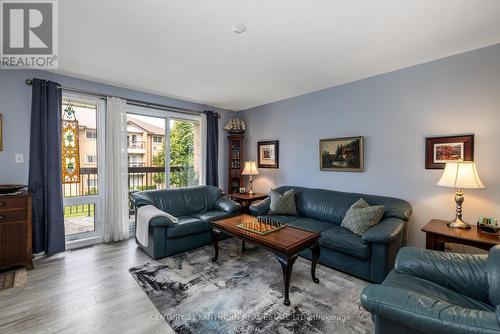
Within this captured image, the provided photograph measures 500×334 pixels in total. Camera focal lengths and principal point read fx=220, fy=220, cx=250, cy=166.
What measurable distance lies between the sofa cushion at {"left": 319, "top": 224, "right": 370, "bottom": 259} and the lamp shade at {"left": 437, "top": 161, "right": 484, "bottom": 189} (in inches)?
42.8

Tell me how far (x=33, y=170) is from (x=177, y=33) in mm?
2668

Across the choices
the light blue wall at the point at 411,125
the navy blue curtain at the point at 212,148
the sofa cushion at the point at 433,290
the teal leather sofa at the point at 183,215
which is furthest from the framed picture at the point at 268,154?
the sofa cushion at the point at 433,290

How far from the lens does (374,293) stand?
1.23 meters

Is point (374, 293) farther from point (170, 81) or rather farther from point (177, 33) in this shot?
point (170, 81)

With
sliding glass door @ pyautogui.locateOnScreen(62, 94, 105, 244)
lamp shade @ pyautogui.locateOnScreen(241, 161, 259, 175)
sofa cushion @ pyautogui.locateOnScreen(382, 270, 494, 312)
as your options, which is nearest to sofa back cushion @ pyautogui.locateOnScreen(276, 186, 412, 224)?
lamp shade @ pyautogui.locateOnScreen(241, 161, 259, 175)

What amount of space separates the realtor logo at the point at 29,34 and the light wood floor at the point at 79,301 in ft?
8.37

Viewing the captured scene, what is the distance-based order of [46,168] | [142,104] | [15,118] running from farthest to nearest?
[142,104] → [46,168] → [15,118]

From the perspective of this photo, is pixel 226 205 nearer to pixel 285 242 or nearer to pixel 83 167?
pixel 285 242

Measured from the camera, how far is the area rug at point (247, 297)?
5.92ft

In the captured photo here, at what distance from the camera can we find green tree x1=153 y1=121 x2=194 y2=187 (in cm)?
438

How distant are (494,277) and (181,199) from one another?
3743mm

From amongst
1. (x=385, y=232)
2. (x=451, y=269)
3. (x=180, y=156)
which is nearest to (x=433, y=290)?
(x=451, y=269)

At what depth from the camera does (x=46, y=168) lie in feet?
9.84

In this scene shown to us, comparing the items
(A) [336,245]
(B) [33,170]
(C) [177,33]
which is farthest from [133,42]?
(A) [336,245]
